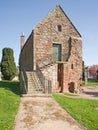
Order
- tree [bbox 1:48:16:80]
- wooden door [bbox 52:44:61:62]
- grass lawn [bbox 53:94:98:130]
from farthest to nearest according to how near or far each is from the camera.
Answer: tree [bbox 1:48:16:80], wooden door [bbox 52:44:61:62], grass lawn [bbox 53:94:98:130]

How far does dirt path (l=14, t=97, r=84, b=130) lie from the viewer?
1203cm

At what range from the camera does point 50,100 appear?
1852 centimetres

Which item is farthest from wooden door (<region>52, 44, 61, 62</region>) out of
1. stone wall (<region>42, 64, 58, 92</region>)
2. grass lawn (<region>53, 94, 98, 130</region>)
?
grass lawn (<region>53, 94, 98, 130</region>)

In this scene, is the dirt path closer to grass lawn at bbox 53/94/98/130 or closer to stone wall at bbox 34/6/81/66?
grass lawn at bbox 53/94/98/130

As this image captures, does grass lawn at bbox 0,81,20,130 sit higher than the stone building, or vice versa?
the stone building

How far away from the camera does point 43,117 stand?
13711mm

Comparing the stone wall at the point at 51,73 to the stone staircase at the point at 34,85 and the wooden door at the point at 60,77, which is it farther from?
the wooden door at the point at 60,77

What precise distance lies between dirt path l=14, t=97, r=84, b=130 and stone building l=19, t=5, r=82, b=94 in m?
8.30

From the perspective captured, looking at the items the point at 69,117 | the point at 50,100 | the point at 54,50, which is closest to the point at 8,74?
the point at 54,50

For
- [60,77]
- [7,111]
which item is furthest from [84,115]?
[60,77]

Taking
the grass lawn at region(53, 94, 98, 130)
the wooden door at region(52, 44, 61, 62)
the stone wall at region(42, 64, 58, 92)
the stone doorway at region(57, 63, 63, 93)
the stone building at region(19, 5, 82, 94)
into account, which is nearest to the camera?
the grass lawn at region(53, 94, 98, 130)

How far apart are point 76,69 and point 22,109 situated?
14475 mm

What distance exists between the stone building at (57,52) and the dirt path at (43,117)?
8.30 metres

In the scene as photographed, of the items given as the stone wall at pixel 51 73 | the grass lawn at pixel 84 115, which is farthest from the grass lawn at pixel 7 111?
the stone wall at pixel 51 73
